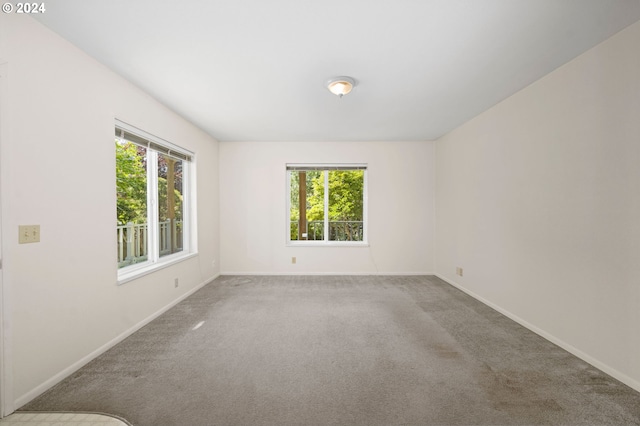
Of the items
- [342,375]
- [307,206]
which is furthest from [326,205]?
[342,375]

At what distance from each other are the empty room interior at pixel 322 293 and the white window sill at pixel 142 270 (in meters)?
0.03

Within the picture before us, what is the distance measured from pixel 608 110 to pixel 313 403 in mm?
2913

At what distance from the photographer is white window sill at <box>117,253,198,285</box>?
2.72 metres

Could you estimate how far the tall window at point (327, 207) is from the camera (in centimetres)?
527

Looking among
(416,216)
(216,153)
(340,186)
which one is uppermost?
(216,153)

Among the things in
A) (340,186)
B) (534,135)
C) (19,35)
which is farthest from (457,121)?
(19,35)

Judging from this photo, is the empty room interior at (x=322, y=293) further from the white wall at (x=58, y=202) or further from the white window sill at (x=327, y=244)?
the white window sill at (x=327, y=244)

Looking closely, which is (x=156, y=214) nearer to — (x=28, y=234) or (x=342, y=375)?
(x=28, y=234)

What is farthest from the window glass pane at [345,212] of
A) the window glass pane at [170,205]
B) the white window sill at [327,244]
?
the window glass pane at [170,205]

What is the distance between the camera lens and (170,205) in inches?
153

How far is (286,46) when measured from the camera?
7.04 feet

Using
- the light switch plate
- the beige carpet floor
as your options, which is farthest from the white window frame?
the light switch plate

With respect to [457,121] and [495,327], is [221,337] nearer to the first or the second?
Result: [495,327]

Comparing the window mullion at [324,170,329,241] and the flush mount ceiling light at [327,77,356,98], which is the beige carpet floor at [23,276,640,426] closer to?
the window mullion at [324,170,329,241]
